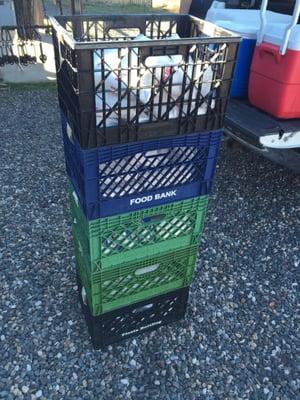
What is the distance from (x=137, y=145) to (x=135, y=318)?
1.18 m

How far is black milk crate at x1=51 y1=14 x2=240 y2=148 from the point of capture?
1.31m

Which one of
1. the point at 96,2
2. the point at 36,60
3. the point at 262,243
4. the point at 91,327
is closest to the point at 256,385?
the point at 91,327

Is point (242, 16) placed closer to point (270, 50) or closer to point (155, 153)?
point (270, 50)

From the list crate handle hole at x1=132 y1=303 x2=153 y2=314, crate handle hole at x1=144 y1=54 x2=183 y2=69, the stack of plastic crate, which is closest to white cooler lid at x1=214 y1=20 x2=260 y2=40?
the stack of plastic crate

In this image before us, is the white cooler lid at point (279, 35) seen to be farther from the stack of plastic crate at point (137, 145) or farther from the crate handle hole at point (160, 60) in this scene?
the crate handle hole at point (160, 60)

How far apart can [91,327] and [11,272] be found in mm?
887

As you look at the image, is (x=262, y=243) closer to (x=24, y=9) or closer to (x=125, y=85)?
(x=125, y=85)

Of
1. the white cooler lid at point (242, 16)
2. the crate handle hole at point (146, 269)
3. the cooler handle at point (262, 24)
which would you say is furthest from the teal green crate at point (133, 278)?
the white cooler lid at point (242, 16)

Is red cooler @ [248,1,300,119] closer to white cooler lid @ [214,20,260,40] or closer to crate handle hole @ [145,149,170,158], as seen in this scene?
white cooler lid @ [214,20,260,40]

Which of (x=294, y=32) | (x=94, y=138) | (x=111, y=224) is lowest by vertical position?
(x=111, y=224)

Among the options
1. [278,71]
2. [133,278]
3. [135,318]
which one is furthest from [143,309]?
[278,71]

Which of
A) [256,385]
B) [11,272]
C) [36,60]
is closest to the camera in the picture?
[256,385]

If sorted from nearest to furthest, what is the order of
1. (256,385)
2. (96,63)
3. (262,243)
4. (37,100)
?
(96,63)
(256,385)
(262,243)
(37,100)

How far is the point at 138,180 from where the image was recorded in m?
1.61
